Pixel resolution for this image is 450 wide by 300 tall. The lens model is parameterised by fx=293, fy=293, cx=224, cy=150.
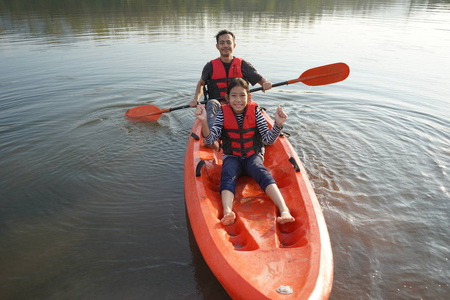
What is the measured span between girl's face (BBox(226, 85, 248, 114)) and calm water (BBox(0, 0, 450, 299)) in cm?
131

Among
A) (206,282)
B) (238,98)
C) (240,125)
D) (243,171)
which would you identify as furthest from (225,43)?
(206,282)

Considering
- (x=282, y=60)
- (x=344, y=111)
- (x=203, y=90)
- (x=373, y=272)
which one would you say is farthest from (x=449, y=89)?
(x=373, y=272)

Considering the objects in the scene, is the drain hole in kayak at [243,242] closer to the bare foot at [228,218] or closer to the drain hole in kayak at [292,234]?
the bare foot at [228,218]

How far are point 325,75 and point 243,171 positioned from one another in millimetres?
2845

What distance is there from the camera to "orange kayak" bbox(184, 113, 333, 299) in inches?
75.0

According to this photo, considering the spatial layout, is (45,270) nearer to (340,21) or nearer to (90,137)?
(90,137)

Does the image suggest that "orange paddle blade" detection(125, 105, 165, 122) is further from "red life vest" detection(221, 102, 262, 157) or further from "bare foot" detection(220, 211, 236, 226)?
"bare foot" detection(220, 211, 236, 226)

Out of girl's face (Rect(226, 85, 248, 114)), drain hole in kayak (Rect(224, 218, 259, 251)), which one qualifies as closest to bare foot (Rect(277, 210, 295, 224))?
drain hole in kayak (Rect(224, 218, 259, 251))

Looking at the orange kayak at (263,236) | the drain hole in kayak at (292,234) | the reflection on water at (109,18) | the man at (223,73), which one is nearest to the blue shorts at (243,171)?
the orange kayak at (263,236)

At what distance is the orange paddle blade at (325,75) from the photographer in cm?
490

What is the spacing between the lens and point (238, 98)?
3.04 meters

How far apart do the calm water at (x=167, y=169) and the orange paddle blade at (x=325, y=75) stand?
869mm

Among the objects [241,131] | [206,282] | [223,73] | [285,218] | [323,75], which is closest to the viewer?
[206,282]

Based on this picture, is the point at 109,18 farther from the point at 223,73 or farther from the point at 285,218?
the point at 285,218
